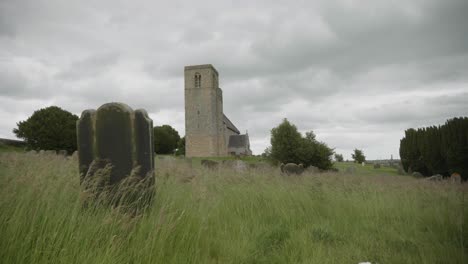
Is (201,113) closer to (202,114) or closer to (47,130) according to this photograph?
(202,114)

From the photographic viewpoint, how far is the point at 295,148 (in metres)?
22.2

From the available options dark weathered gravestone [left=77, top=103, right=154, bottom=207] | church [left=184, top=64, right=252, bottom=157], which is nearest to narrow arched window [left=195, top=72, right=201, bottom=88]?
church [left=184, top=64, right=252, bottom=157]

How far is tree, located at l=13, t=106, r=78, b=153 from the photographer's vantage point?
109ft

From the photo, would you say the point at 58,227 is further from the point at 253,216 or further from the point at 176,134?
the point at 176,134

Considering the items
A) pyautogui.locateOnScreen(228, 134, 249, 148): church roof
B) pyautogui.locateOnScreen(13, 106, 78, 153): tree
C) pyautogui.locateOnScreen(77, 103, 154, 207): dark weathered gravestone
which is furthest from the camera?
pyautogui.locateOnScreen(228, 134, 249, 148): church roof

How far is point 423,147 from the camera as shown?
835 inches

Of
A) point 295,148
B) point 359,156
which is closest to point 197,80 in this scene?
point 295,148

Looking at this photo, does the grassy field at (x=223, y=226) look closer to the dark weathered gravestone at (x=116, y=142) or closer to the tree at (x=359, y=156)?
the dark weathered gravestone at (x=116, y=142)

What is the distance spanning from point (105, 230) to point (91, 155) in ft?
3.85

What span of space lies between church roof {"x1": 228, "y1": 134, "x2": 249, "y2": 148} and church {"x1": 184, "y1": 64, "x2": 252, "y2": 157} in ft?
31.7

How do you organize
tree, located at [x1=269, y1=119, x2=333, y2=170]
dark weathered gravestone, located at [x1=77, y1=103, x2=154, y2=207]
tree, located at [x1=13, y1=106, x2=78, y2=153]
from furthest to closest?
tree, located at [x1=13, y1=106, x2=78, y2=153] < tree, located at [x1=269, y1=119, x2=333, y2=170] < dark weathered gravestone, located at [x1=77, y1=103, x2=154, y2=207]

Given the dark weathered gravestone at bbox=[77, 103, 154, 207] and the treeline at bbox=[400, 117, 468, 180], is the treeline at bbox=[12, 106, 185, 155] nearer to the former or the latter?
the dark weathered gravestone at bbox=[77, 103, 154, 207]

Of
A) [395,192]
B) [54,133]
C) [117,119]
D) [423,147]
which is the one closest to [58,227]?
[117,119]

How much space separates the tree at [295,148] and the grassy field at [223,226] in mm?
17029
